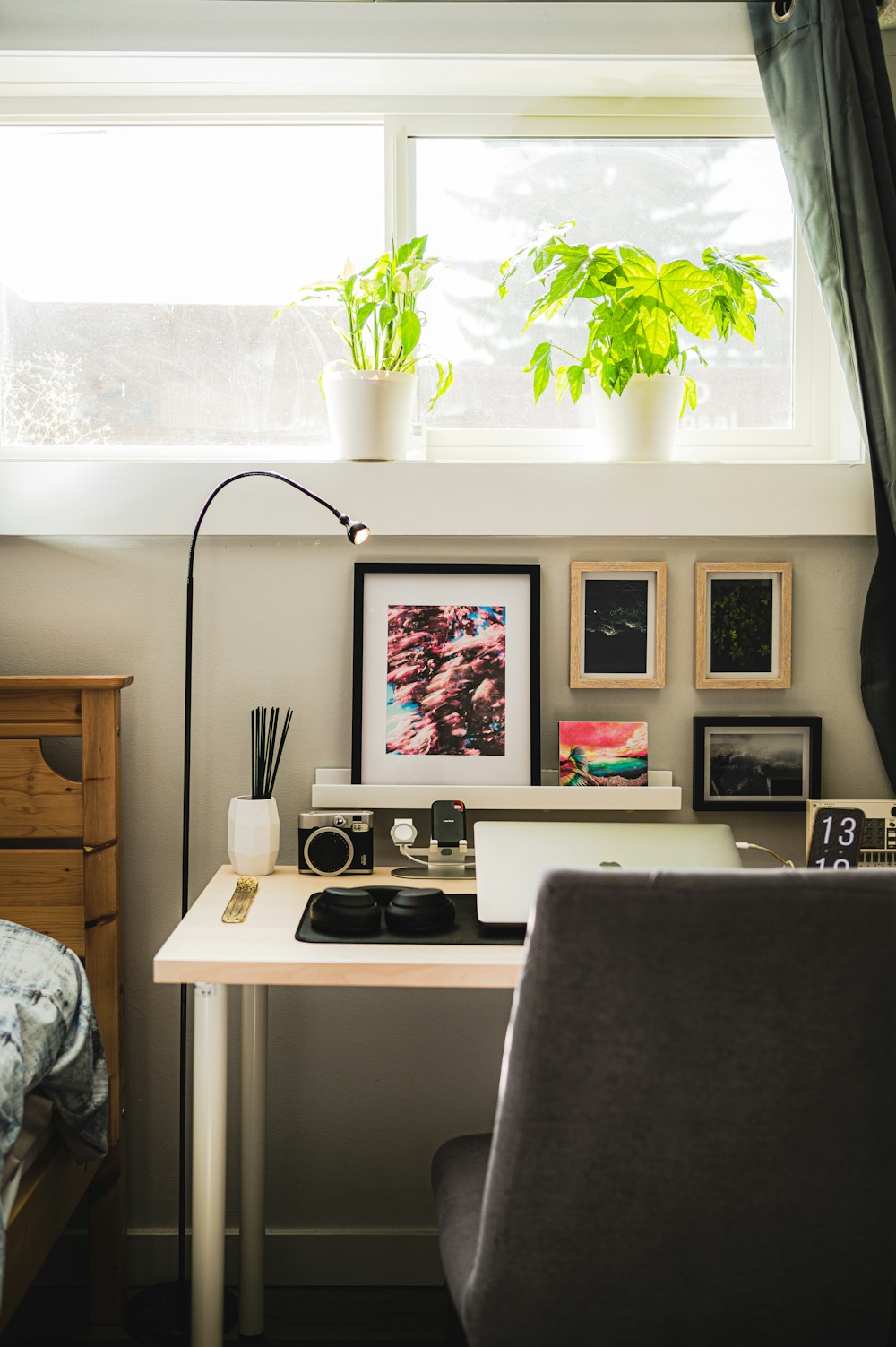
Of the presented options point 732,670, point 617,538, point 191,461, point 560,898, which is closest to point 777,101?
point 617,538

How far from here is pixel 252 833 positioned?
1748 millimetres

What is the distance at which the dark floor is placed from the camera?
1728mm

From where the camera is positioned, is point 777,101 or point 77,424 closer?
point 777,101

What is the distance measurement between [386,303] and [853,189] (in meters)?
0.79

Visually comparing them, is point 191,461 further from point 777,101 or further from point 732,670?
point 777,101

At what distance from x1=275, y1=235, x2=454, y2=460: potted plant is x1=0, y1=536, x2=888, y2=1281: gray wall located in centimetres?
19

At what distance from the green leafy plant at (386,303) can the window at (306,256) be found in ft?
0.46

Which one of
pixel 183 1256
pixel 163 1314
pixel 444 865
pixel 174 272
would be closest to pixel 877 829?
pixel 444 865

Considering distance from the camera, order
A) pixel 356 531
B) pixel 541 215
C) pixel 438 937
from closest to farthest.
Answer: pixel 438 937 < pixel 356 531 < pixel 541 215

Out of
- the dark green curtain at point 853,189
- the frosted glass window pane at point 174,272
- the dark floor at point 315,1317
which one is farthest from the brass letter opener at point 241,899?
the dark green curtain at point 853,189

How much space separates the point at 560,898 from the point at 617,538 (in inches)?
41.8

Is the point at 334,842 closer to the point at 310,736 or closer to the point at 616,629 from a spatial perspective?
the point at 310,736

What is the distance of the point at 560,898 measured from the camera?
3.14ft

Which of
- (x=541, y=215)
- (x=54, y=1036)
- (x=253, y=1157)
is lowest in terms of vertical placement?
(x=253, y=1157)
